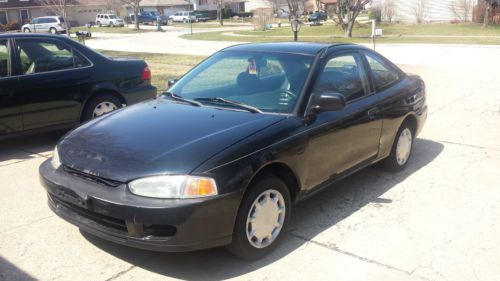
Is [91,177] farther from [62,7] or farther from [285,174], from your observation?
[62,7]

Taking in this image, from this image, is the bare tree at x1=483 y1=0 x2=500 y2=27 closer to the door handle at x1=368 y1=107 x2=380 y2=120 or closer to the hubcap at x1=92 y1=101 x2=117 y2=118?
the hubcap at x1=92 y1=101 x2=117 y2=118

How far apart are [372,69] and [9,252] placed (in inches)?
147

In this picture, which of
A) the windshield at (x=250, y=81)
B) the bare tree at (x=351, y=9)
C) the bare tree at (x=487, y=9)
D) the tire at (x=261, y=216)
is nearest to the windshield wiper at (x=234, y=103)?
the windshield at (x=250, y=81)

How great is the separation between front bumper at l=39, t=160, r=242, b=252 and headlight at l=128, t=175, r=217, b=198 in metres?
0.04

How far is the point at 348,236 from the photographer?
4117 millimetres

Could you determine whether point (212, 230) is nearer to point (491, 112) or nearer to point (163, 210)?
point (163, 210)

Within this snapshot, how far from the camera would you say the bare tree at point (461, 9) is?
40.4 metres

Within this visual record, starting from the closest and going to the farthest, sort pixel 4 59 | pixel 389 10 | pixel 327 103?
pixel 327 103
pixel 4 59
pixel 389 10

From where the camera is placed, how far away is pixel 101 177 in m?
3.40

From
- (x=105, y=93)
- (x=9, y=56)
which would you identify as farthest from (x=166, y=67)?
(x=9, y=56)

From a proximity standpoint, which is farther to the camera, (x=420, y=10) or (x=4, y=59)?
(x=420, y=10)

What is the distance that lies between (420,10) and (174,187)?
4328cm

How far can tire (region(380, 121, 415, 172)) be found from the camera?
5.57 m

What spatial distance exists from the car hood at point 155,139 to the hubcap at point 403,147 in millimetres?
2153
